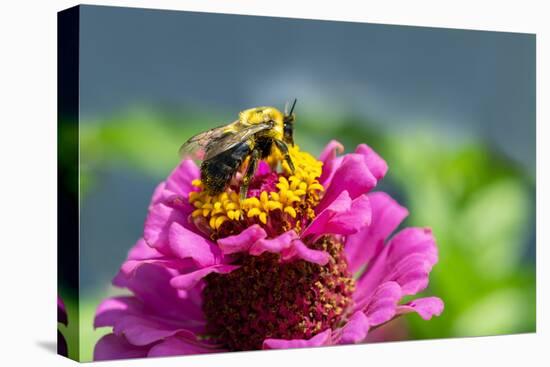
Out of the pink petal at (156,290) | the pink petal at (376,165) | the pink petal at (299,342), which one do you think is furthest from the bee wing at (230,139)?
the pink petal at (299,342)

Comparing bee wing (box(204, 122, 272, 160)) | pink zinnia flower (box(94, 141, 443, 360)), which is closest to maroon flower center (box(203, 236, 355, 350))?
pink zinnia flower (box(94, 141, 443, 360))

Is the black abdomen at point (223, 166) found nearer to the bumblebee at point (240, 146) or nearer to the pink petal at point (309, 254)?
the bumblebee at point (240, 146)

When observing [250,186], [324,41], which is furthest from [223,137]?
[324,41]

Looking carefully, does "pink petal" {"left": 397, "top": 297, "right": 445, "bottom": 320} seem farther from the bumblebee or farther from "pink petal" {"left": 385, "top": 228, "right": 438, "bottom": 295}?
the bumblebee

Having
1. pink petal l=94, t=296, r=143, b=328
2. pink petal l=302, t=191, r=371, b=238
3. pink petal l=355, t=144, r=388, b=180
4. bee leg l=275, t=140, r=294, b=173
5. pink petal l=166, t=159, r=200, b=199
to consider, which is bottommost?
pink petal l=94, t=296, r=143, b=328

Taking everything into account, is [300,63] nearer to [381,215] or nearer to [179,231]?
[381,215]

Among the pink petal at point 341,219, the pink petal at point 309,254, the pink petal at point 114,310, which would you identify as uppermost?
the pink petal at point 341,219
